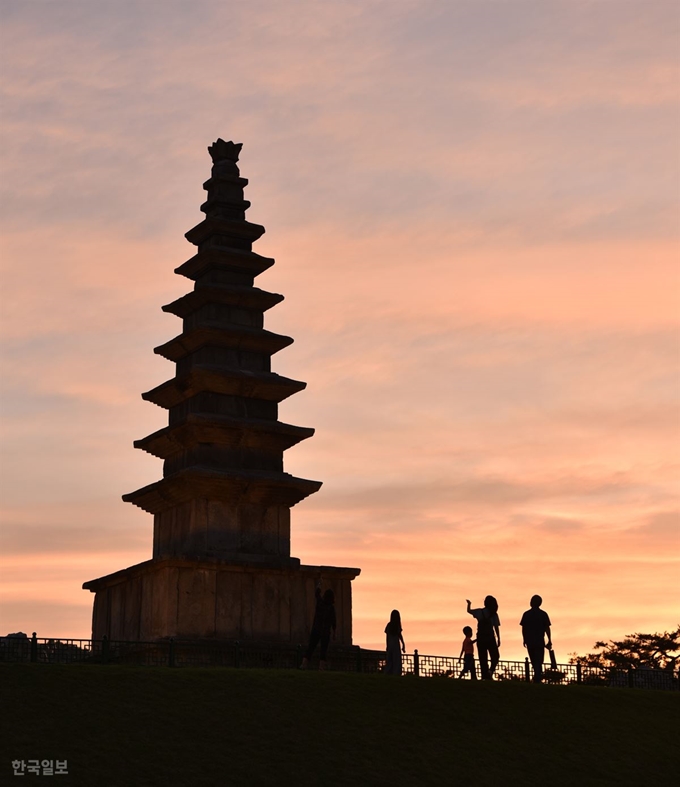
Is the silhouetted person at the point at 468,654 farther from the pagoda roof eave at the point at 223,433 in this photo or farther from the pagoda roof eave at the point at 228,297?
the pagoda roof eave at the point at 228,297

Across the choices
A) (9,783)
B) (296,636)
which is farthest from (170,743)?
(296,636)

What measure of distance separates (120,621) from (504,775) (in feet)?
66.3

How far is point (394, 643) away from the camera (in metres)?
30.1

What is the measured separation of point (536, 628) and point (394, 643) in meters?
3.45

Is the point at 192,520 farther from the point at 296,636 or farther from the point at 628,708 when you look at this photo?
the point at 628,708

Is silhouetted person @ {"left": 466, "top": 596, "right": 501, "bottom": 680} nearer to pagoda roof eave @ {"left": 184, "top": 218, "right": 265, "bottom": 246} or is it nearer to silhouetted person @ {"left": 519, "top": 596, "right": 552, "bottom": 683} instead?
silhouetted person @ {"left": 519, "top": 596, "right": 552, "bottom": 683}

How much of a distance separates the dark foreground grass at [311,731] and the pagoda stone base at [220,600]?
10.7 metres

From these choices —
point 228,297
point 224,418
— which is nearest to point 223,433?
point 224,418

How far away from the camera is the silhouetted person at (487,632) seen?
100 feet

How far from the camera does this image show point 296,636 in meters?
39.5

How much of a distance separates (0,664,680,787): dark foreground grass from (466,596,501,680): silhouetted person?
5.01ft

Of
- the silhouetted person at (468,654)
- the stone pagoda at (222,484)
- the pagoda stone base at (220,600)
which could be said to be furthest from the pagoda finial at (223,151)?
the silhouetted person at (468,654)

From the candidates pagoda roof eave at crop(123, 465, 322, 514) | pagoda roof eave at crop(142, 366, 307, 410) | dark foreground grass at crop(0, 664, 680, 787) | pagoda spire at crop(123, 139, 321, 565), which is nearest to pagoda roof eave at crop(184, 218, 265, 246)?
pagoda spire at crop(123, 139, 321, 565)

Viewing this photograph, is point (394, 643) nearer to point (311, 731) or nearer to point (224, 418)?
point (311, 731)
